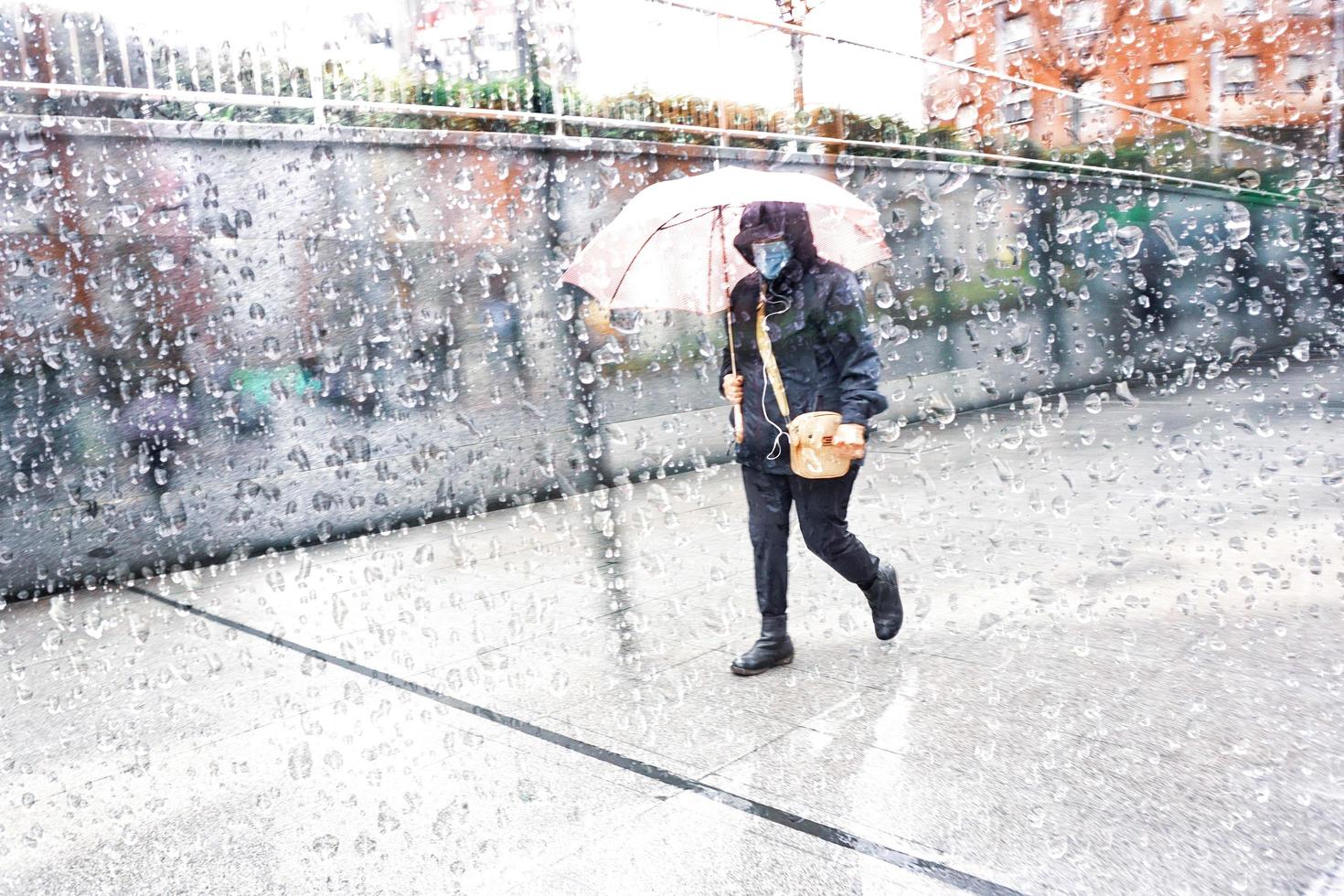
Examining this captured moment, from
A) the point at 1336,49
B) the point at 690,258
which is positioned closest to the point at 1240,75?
the point at 1336,49

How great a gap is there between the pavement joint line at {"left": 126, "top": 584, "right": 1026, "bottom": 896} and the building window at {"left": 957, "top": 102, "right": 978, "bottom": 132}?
949 centimetres

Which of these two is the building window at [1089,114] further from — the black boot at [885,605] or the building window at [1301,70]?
the black boot at [885,605]

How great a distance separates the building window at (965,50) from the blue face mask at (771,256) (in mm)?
8195

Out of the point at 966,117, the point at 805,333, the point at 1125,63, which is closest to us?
the point at 805,333

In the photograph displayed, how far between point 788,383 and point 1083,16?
6.09m

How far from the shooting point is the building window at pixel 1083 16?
300 inches

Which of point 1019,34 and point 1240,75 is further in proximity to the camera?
point 1019,34

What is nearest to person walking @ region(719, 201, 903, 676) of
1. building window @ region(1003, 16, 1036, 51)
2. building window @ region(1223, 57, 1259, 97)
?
building window @ region(1223, 57, 1259, 97)

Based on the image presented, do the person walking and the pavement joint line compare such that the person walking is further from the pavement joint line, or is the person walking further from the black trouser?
the pavement joint line

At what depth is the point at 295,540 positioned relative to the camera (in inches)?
261

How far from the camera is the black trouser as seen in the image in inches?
146

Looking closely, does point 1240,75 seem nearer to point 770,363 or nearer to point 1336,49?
point 1336,49

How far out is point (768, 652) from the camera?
390 centimetres

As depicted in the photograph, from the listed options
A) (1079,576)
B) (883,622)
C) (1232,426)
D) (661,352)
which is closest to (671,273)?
(883,622)
